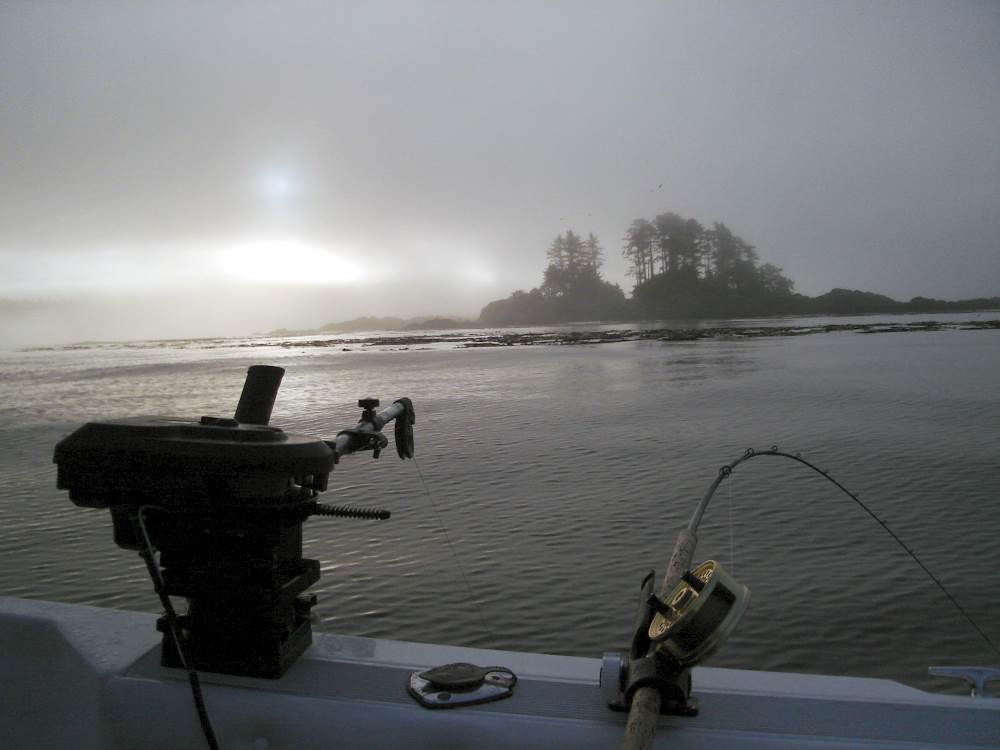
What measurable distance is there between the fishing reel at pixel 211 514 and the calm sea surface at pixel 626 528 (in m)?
3.62

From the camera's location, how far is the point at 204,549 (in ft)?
7.86

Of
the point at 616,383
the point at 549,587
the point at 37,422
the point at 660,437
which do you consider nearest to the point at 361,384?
the point at 616,383

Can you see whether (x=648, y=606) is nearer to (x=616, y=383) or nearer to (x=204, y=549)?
(x=204, y=549)

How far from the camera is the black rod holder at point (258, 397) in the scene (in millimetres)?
2678

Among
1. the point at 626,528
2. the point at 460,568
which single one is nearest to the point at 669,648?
the point at 460,568

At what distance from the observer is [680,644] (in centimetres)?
219

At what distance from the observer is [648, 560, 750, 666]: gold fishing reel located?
7.09ft

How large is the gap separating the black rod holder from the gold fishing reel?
1431mm

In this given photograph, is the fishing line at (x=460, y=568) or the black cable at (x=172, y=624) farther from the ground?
the black cable at (x=172, y=624)

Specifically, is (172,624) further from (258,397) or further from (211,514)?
(258,397)

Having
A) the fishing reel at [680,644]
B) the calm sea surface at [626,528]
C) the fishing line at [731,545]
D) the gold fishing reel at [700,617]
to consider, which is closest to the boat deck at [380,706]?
the fishing reel at [680,644]

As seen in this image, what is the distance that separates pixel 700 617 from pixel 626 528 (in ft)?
21.9

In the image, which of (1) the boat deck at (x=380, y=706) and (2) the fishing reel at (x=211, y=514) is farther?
(2) the fishing reel at (x=211, y=514)

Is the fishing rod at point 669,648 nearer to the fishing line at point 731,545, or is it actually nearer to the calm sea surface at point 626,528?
the calm sea surface at point 626,528
